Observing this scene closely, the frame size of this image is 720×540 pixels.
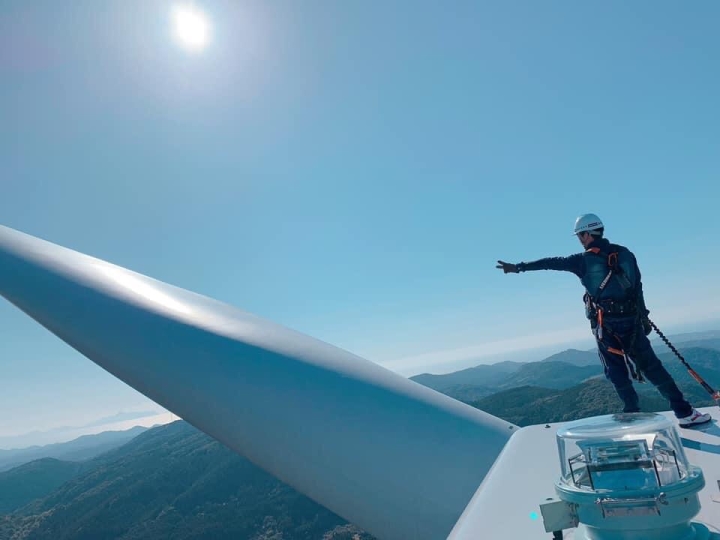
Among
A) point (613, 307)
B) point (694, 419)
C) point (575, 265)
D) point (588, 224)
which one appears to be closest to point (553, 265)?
point (575, 265)

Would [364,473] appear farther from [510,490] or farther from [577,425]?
[577,425]

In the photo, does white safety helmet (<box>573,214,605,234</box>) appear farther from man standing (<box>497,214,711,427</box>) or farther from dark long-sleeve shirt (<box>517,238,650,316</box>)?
dark long-sleeve shirt (<box>517,238,650,316</box>)

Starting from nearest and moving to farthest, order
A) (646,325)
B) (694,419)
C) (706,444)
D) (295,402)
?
(706,444) → (694,419) → (295,402) → (646,325)

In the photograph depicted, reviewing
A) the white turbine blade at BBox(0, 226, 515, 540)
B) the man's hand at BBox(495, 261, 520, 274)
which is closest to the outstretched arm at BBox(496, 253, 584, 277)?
the man's hand at BBox(495, 261, 520, 274)

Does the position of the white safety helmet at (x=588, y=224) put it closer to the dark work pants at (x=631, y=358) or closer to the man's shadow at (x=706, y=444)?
the dark work pants at (x=631, y=358)

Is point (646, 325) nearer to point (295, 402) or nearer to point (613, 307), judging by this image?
point (613, 307)
